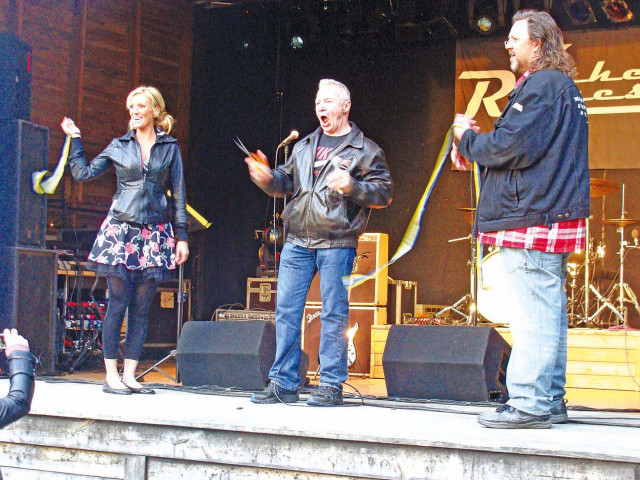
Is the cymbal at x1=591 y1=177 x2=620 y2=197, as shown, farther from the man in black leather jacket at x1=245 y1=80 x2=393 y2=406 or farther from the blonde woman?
the blonde woman

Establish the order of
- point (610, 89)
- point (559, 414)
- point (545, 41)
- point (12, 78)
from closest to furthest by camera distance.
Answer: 1. point (545, 41)
2. point (559, 414)
3. point (12, 78)
4. point (610, 89)

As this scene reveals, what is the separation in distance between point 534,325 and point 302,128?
7952 millimetres

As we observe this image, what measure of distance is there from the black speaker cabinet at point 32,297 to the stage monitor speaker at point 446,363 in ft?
9.29

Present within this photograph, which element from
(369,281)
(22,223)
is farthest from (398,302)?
(22,223)

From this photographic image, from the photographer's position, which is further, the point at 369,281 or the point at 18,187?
the point at 369,281

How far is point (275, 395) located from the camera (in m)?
3.81

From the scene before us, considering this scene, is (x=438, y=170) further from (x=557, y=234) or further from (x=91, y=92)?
(x=91, y=92)

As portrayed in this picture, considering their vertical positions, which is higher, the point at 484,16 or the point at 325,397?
the point at 484,16

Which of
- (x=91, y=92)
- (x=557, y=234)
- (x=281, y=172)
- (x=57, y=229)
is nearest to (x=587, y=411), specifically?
(x=557, y=234)

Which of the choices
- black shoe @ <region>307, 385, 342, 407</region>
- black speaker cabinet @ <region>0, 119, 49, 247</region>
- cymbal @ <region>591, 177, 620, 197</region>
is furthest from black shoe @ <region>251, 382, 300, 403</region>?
cymbal @ <region>591, 177, 620, 197</region>

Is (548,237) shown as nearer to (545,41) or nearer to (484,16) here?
(545,41)

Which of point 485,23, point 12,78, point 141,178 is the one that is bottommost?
point 141,178

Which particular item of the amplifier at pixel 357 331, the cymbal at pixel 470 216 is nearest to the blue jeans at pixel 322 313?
the amplifier at pixel 357 331

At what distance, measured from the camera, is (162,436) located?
3141 mm
